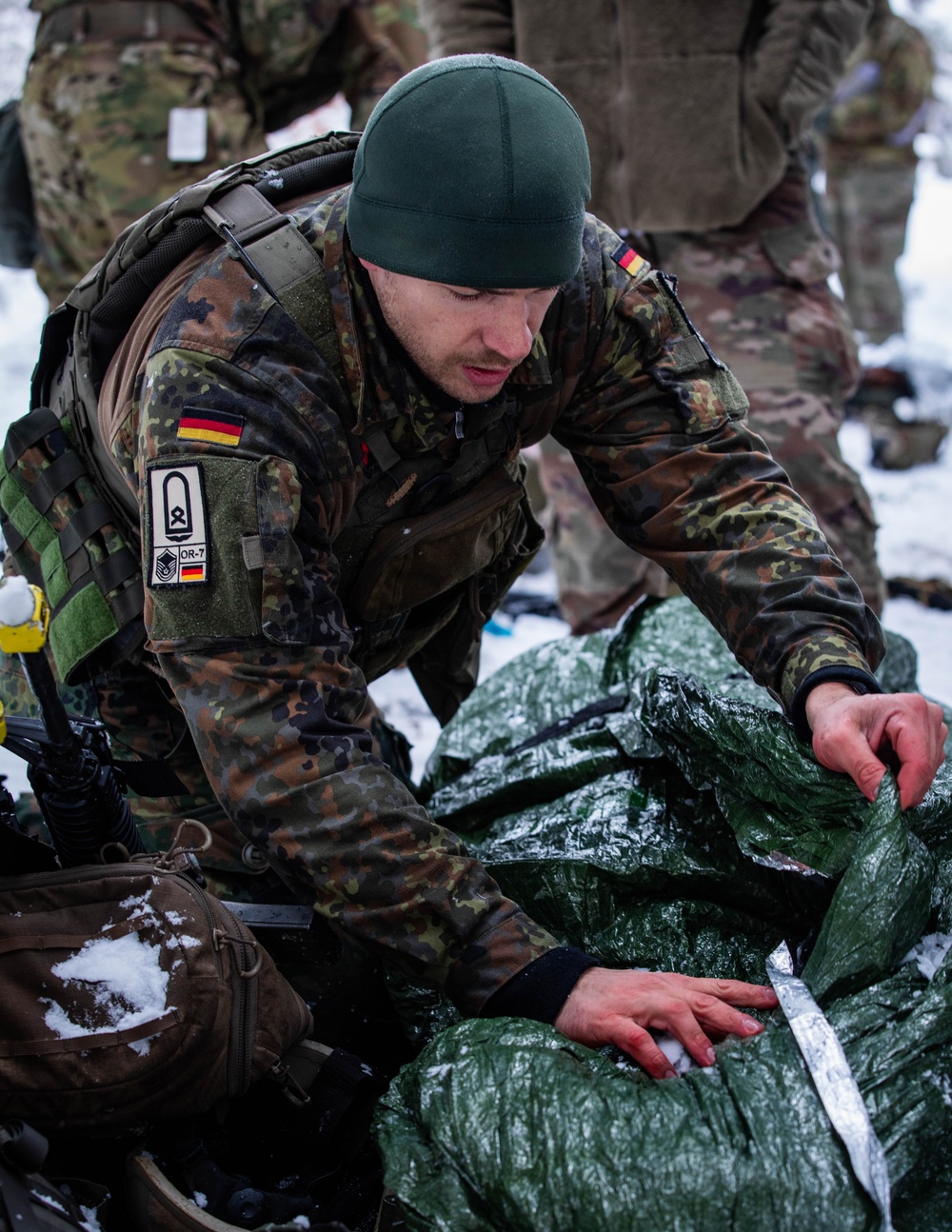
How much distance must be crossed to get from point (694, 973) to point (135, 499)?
1.03 metres

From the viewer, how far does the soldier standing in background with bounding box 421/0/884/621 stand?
3037 mm

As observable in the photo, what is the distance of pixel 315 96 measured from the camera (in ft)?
13.8

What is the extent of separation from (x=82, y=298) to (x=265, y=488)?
1.99 feet

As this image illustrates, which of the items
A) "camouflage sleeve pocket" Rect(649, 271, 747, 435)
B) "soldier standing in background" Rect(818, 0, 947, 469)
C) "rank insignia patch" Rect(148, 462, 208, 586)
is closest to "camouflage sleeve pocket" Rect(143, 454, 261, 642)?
"rank insignia patch" Rect(148, 462, 208, 586)

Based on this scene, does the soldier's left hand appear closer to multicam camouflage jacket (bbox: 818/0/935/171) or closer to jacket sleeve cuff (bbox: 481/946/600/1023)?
jacket sleeve cuff (bbox: 481/946/600/1023)

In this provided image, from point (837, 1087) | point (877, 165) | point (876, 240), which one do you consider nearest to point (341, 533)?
point (837, 1087)

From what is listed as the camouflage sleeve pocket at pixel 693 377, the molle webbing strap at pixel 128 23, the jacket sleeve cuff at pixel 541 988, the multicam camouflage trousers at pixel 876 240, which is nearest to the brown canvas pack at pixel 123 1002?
the jacket sleeve cuff at pixel 541 988

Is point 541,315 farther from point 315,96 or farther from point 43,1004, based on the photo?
point 315,96

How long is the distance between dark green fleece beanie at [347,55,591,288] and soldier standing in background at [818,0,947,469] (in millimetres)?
6778

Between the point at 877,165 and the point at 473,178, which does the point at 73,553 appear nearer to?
the point at 473,178

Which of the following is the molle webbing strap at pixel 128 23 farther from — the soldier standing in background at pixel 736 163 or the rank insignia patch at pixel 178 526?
the rank insignia patch at pixel 178 526

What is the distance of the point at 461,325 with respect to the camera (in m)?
1.58

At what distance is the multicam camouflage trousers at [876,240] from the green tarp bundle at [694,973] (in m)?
6.84

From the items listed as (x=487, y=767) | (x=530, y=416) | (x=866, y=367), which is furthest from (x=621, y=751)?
(x=866, y=367)
